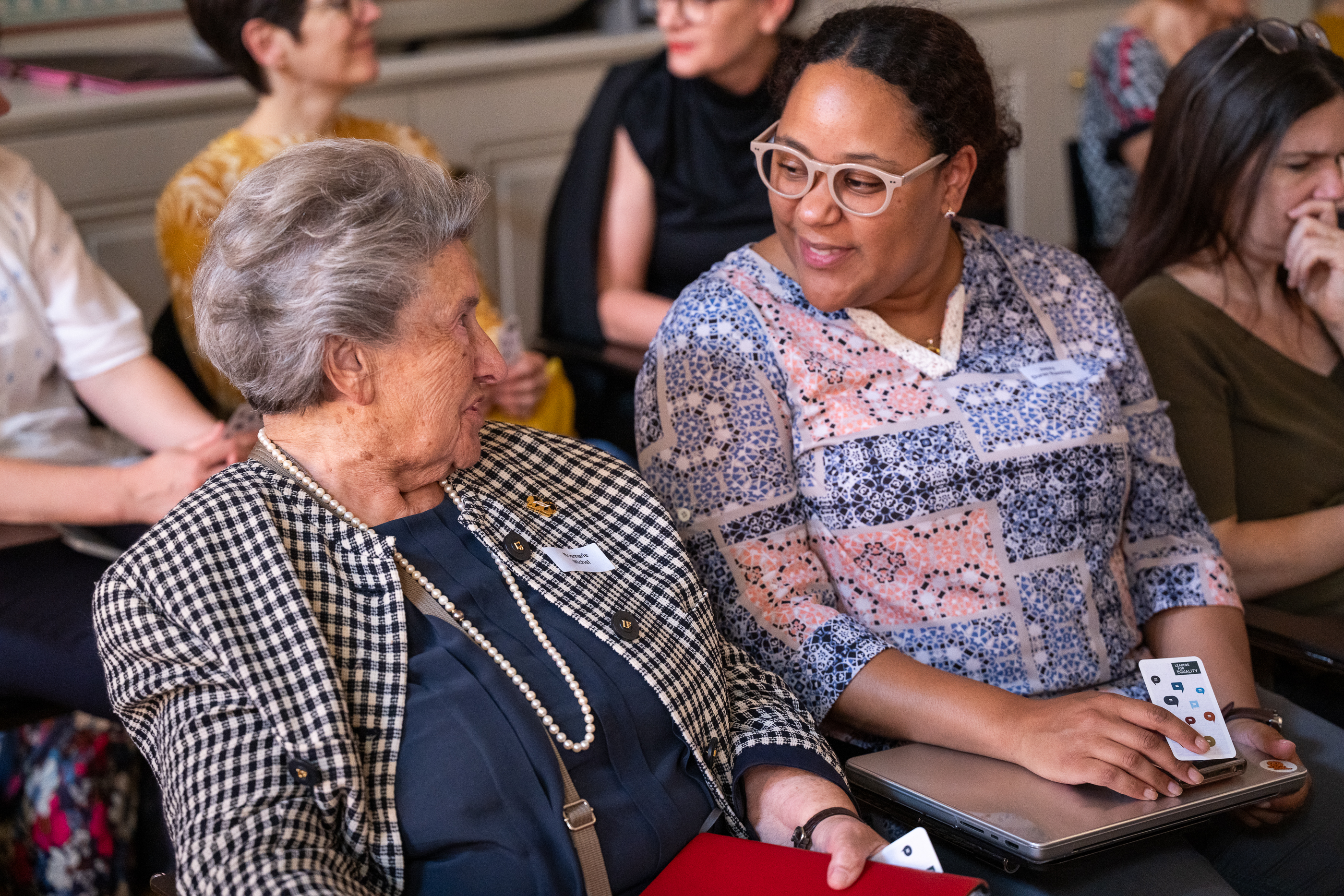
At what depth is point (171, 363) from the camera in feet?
7.78

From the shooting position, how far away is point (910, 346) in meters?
1.70

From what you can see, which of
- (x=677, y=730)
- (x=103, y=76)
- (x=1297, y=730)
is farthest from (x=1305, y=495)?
(x=103, y=76)

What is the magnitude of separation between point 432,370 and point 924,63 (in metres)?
0.74

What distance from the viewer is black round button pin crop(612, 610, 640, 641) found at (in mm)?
1407

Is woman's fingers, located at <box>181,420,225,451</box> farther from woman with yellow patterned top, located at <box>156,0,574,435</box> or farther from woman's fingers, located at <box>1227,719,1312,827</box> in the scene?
woman's fingers, located at <box>1227,719,1312,827</box>

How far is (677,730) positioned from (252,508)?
51 centimetres

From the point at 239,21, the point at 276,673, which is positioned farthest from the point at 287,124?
the point at 276,673

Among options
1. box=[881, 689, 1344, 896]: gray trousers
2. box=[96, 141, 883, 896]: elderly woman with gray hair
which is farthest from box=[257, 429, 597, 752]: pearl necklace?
box=[881, 689, 1344, 896]: gray trousers

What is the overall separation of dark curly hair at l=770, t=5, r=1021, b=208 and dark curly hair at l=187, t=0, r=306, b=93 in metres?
1.29

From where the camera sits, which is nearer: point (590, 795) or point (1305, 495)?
point (590, 795)

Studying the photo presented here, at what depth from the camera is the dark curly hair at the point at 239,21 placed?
8.43 ft

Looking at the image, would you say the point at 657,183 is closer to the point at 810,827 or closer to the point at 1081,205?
the point at 1081,205

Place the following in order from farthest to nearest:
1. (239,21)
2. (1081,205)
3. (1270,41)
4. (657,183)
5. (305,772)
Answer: (1081,205)
(657,183)
(239,21)
(1270,41)
(305,772)

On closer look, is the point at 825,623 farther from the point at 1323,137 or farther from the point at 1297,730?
the point at 1323,137
